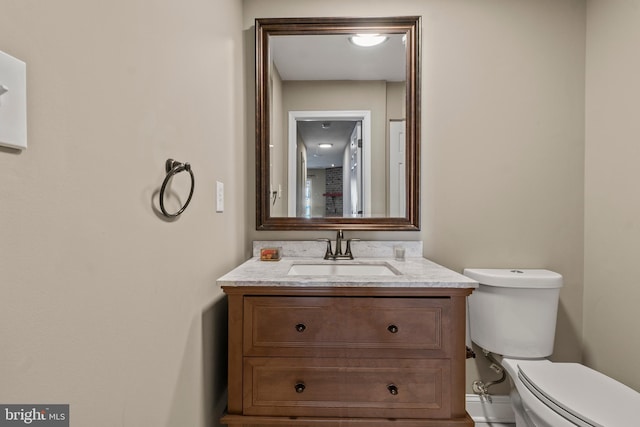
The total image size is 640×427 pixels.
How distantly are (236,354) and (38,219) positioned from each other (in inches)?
32.0

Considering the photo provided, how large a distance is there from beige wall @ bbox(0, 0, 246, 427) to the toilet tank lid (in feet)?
4.33

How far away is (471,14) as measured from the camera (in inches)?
64.9

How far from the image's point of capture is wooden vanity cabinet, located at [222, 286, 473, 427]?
42.6 inches

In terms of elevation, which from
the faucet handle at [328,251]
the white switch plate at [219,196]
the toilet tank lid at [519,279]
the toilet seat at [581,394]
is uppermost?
the white switch plate at [219,196]

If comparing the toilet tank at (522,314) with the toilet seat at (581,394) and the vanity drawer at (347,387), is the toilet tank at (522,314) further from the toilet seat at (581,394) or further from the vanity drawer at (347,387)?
the vanity drawer at (347,387)

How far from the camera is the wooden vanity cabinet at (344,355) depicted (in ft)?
3.55

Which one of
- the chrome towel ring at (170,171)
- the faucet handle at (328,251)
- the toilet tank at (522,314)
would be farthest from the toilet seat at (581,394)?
the chrome towel ring at (170,171)

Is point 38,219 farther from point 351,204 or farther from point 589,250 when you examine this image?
point 589,250

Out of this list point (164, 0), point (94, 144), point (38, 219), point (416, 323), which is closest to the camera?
point (38, 219)

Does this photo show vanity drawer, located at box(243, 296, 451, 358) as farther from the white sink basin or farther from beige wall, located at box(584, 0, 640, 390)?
beige wall, located at box(584, 0, 640, 390)

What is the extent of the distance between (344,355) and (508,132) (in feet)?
4.85

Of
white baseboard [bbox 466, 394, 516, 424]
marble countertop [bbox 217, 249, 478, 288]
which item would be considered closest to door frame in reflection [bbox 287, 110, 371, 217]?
marble countertop [bbox 217, 249, 478, 288]

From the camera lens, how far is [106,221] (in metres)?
0.64

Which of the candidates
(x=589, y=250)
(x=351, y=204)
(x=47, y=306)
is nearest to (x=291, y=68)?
(x=351, y=204)
